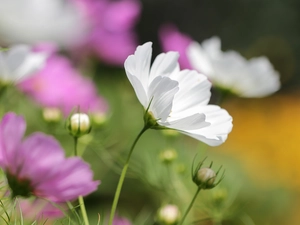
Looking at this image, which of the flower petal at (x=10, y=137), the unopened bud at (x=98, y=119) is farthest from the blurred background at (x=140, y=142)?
the flower petal at (x=10, y=137)

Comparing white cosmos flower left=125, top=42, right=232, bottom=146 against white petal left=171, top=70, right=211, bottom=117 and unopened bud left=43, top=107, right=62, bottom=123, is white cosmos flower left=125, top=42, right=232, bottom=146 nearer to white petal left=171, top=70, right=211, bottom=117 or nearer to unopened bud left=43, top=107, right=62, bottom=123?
white petal left=171, top=70, right=211, bottom=117

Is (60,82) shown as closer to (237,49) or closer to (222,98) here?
A: (222,98)

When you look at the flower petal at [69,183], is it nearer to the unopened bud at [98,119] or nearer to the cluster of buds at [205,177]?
the cluster of buds at [205,177]

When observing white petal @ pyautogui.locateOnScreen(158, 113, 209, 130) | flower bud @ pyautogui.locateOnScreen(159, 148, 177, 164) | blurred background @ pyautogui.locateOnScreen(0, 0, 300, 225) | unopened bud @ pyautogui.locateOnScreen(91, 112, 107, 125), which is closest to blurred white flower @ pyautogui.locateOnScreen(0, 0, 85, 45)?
blurred background @ pyautogui.locateOnScreen(0, 0, 300, 225)

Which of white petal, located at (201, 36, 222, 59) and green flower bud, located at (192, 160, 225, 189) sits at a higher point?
green flower bud, located at (192, 160, 225, 189)

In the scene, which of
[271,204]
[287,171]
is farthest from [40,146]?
[287,171]

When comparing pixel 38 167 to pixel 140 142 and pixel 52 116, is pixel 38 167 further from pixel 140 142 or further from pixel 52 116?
pixel 140 142

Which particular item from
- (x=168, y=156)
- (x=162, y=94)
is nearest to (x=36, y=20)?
(x=168, y=156)
